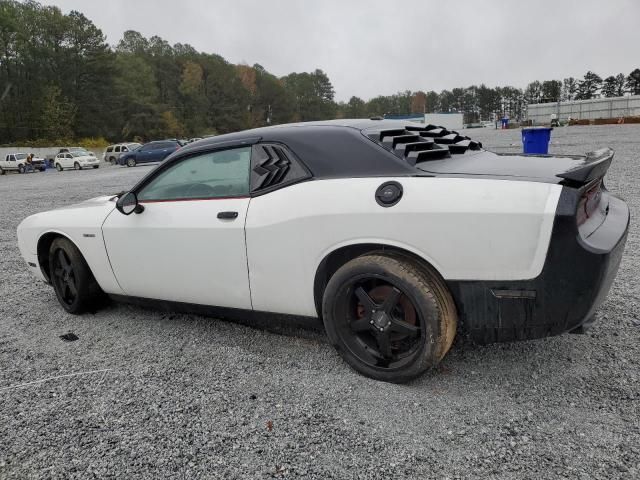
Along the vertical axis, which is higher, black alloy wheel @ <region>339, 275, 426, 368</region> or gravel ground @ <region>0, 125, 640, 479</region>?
black alloy wheel @ <region>339, 275, 426, 368</region>

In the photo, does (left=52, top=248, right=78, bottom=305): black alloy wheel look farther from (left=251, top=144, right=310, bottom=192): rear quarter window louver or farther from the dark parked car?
the dark parked car

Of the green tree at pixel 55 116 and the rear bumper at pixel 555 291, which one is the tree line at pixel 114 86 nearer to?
the green tree at pixel 55 116

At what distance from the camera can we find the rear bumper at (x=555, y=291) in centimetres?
218

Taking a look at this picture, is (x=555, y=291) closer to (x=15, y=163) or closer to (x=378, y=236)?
(x=378, y=236)

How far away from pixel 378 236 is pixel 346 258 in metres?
0.29

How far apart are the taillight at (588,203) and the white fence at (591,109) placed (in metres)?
68.7

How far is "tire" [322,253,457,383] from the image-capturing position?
7.95 feet

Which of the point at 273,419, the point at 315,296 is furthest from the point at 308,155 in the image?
the point at 273,419

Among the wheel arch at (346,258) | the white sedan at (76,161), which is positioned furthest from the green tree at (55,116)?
the wheel arch at (346,258)

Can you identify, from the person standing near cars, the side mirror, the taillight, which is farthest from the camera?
the person standing near cars

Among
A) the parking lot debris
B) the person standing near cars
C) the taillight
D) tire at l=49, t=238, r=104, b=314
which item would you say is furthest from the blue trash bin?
the person standing near cars

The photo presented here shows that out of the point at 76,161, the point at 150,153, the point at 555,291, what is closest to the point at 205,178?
the point at 555,291

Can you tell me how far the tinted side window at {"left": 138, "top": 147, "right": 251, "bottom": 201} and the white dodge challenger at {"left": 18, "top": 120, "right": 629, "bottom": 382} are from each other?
0.01m

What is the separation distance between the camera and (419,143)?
281 cm
